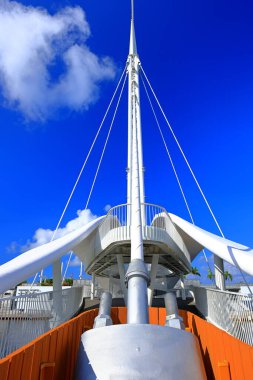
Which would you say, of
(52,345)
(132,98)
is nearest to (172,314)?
(52,345)

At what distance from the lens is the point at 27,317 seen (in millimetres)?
7039

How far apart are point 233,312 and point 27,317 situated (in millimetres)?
5869

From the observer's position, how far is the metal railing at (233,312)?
7828 millimetres

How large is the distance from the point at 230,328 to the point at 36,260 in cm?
615

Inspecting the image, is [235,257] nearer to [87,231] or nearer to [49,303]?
[49,303]

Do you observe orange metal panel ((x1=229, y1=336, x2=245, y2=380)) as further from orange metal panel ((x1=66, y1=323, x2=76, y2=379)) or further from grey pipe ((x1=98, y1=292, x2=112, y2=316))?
grey pipe ((x1=98, y1=292, x2=112, y2=316))

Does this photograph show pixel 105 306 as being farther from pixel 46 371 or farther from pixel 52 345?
pixel 46 371

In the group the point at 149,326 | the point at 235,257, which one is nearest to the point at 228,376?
the point at 149,326

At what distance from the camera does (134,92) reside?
63.0 feet

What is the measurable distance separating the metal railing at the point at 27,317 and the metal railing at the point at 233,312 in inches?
212

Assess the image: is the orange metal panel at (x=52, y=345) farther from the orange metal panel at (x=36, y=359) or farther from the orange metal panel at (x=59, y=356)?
the orange metal panel at (x=36, y=359)

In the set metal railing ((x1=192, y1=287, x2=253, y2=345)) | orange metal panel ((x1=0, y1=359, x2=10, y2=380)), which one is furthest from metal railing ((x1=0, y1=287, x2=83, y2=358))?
metal railing ((x1=192, y1=287, x2=253, y2=345))

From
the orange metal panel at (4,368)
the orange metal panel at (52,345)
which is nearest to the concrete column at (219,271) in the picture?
the orange metal panel at (52,345)

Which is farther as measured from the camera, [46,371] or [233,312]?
[233,312]
